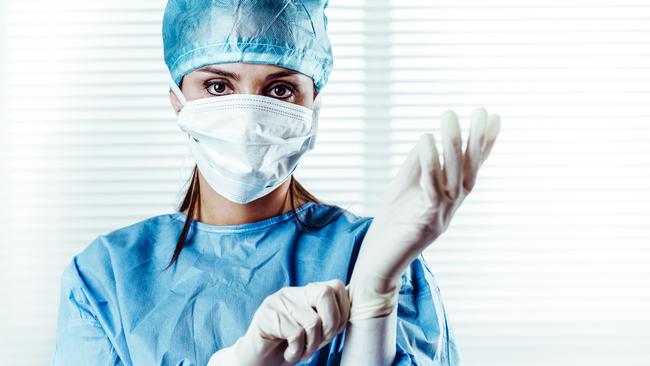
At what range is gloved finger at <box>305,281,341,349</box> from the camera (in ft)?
3.13

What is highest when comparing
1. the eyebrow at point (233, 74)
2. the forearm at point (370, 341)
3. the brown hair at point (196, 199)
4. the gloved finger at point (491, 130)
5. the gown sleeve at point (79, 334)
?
the eyebrow at point (233, 74)

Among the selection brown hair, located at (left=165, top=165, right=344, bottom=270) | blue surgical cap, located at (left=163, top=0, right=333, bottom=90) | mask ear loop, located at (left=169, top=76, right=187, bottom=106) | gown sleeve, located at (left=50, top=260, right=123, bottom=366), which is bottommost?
gown sleeve, located at (left=50, top=260, right=123, bottom=366)

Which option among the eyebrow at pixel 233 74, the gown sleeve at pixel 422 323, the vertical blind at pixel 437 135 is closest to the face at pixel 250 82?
the eyebrow at pixel 233 74

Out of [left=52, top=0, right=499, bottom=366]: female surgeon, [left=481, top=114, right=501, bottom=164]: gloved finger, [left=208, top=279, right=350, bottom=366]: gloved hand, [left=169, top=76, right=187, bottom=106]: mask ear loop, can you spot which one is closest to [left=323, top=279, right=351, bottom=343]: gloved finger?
[left=208, top=279, right=350, bottom=366]: gloved hand

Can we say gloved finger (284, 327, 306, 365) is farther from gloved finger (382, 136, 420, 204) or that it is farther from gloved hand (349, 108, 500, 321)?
gloved finger (382, 136, 420, 204)

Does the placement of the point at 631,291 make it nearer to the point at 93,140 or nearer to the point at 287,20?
the point at 287,20

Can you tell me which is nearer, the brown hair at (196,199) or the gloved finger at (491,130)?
the gloved finger at (491,130)

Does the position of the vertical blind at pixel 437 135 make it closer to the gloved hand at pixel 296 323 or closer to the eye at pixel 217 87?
the eye at pixel 217 87

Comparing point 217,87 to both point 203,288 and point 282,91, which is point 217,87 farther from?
point 203,288

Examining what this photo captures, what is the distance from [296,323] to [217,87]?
522 mm

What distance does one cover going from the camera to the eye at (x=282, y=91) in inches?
50.8

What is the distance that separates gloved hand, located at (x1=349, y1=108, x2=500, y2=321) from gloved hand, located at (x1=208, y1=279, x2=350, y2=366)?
47 millimetres

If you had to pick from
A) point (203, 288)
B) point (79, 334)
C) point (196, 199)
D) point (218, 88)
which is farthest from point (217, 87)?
point (79, 334)

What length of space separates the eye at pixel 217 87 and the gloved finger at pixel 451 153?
0.55 metres
